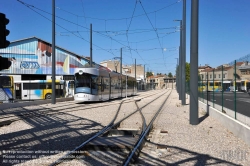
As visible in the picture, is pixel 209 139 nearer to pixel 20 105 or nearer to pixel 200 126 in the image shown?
pixel 200 126

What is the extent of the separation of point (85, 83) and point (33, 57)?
86.9ft

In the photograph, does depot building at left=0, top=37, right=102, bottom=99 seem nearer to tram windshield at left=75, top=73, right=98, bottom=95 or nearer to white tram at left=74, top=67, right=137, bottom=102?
white tram at left=74, top=67, right=137, bottom=102

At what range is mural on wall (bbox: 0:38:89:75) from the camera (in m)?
43.7

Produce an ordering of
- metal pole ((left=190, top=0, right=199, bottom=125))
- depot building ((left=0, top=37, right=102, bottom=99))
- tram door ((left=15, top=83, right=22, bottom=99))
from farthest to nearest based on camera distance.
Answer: depot building ((left=0, top=37, right=102, bottom=99)), tram door ((left=15, top=83, right=22, bottom=99)), metal pole ((left=190, top=0, right=199, bottom=125))

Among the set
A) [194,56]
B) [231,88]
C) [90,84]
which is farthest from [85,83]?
[231,88]

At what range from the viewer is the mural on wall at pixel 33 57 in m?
43.7

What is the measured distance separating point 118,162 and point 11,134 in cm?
495

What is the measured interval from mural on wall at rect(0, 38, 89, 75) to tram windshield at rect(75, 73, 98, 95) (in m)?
22.4

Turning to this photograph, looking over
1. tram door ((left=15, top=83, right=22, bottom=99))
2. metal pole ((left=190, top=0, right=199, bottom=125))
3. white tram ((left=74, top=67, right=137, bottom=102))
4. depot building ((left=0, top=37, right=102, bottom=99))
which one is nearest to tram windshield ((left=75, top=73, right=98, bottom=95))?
white tram ((left=74, top=67, right=137, bottom=102))

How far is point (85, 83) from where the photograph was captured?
2188 centimetres

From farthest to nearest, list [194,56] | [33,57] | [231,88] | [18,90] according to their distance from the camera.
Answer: [33,57] → [18,90] → [231,88] → [194,56]

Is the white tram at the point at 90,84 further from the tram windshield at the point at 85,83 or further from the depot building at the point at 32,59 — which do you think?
the depot building at the point at 32,59

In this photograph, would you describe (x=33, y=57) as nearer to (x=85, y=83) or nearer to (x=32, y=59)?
(x=32, y=59)

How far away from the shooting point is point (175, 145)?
739 cm
